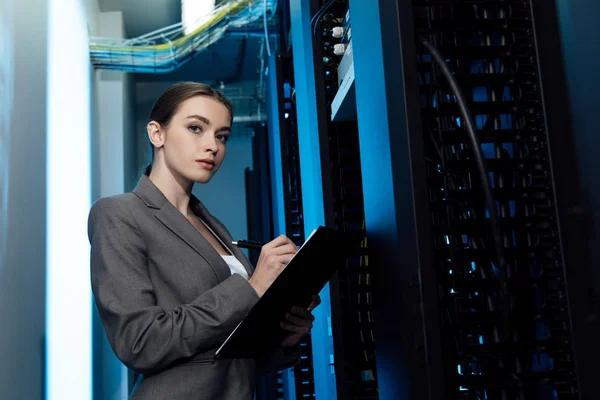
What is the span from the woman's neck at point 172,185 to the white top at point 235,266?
13cm

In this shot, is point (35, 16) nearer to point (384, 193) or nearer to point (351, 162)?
point (351, 162)

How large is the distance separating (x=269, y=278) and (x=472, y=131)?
17.5 inches

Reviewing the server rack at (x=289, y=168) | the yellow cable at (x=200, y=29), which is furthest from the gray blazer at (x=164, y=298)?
the yellow cable at (x=200, y=29)

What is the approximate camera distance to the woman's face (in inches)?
A: 45.9

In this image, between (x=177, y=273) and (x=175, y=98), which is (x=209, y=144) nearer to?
(x=175, y=98)

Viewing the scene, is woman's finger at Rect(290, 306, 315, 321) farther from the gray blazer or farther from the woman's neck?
the woman's neck

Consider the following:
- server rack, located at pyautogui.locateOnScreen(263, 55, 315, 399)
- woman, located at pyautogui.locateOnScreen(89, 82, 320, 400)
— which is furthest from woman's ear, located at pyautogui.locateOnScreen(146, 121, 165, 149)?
server rack, located at pyautogui.locateOnScreen(263, 55, 315, 399)

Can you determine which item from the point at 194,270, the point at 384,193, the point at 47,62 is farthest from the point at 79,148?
the point at 384,193

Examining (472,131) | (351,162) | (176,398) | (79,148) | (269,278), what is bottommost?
(176,398)

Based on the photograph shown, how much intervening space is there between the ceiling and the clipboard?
128 inches

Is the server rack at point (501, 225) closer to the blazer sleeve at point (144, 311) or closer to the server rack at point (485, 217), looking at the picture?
the server rack at point (485, 217)

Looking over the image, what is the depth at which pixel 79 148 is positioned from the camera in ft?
11.0

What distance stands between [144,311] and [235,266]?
0.26 metres

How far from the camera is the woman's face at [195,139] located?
3.83ft
